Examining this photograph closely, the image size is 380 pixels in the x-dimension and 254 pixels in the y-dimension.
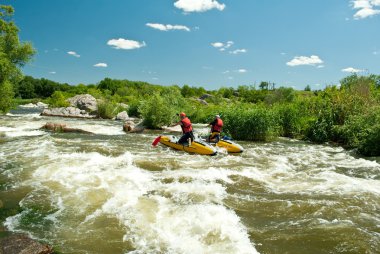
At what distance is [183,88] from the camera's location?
84562mm

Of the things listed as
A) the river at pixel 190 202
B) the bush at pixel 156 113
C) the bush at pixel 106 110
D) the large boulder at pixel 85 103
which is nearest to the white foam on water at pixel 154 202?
the river at pixel 190 202

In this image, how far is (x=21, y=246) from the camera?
4422 mm

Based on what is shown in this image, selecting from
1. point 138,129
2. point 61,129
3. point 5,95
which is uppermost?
point 5,95

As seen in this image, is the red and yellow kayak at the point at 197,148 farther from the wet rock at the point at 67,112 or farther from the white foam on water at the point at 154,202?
the wet rock at the point at 67,112

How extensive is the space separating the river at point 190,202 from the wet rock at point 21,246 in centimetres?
34

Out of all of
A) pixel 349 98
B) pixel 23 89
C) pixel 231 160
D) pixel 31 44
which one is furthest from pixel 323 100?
pixel 23 89

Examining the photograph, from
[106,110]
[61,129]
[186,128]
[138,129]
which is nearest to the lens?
[186,128]

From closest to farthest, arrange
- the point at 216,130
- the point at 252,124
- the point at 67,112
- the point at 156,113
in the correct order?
the point at 216,130
the point at 252,124
the point at 156,113
the point at 67,112

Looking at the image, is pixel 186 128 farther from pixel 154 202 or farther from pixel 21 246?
pixel 21 246

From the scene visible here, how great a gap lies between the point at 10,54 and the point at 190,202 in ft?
64.9

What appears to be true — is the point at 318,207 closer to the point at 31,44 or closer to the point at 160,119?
the point at 160,119

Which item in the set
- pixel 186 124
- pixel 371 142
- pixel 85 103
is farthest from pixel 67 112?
pixel 371 142

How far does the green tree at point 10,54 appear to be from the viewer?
2055 centimetres

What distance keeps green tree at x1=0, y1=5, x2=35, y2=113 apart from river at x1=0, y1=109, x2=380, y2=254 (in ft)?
33.9
